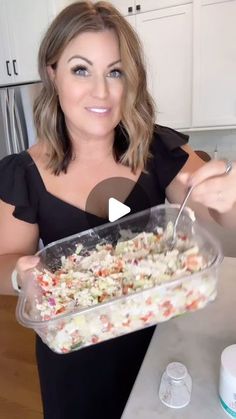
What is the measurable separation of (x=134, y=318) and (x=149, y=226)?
277 mm

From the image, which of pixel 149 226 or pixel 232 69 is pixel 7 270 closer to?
pixel 149 226

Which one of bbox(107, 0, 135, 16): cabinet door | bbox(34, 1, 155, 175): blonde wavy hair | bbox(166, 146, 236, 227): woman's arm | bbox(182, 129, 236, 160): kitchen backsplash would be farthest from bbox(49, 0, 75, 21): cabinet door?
bbox(166, 146, 236, 227): woman's arm

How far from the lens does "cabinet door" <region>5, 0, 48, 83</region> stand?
2354 mm

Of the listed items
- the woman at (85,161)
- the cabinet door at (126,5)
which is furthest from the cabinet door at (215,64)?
the woman at (85,161)

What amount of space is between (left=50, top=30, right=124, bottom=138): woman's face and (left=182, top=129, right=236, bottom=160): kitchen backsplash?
1814 mm

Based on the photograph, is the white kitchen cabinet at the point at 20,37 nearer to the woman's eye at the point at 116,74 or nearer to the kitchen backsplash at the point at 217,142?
the kitchen backsplash at the point at 217,142

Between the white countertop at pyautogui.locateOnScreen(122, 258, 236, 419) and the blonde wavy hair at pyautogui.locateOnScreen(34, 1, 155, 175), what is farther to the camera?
the blonde wavy hair at pyautogui.locateOnScreen(34, 1, 155, 175)

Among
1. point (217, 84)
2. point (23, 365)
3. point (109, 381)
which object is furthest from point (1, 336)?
point (217, 84)

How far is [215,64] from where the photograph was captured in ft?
6.79

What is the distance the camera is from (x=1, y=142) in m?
2.64

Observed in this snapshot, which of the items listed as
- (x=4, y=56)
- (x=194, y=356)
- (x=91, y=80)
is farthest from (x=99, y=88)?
(x=4, y=56)

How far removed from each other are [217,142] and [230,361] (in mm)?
2195

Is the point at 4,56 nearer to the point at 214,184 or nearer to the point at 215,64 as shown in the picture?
the point at 215,64
